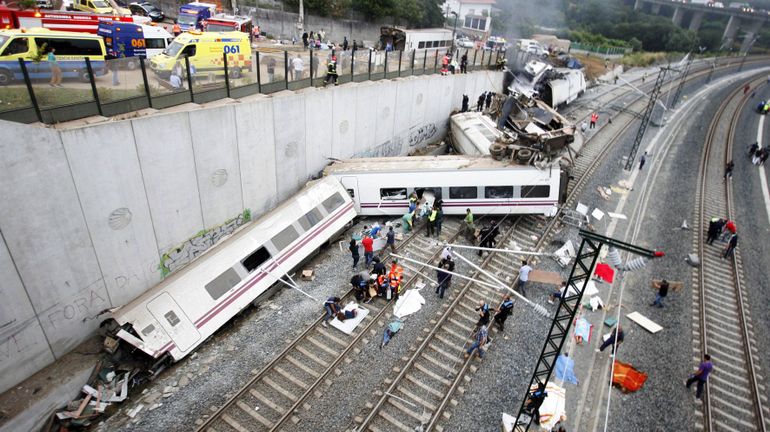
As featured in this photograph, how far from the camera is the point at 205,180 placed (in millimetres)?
15164

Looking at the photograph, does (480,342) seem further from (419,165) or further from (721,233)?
(721,233)

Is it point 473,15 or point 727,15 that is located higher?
point 727,15

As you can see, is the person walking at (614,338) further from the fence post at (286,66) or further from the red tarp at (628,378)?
the fence post at (286,66)

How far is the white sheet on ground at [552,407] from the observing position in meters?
11.7

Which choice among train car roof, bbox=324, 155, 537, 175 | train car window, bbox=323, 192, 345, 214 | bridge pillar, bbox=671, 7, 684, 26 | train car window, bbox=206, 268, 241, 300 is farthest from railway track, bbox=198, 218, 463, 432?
bridge pillar, bbox=671, 7, 684, 26

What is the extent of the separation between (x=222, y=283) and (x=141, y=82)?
681cm

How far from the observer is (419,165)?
810 inches

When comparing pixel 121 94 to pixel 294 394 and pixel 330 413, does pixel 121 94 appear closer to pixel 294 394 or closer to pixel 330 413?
pixel 294 394

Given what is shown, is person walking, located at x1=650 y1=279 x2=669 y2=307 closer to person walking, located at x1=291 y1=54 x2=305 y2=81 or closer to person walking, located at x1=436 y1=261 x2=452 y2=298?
person walking, located at x1=436 y1=261 x2=452 y2=298

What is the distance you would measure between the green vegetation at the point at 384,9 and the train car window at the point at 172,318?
126 ft

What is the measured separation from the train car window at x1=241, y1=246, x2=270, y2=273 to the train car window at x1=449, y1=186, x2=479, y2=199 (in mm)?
8964

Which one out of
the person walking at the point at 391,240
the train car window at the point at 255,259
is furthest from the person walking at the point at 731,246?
the train car window at the point at 255,259

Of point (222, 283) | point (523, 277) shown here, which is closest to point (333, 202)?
point (222, 283)

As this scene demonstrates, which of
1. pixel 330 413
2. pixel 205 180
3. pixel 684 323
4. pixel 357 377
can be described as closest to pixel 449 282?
pixel 357 377
